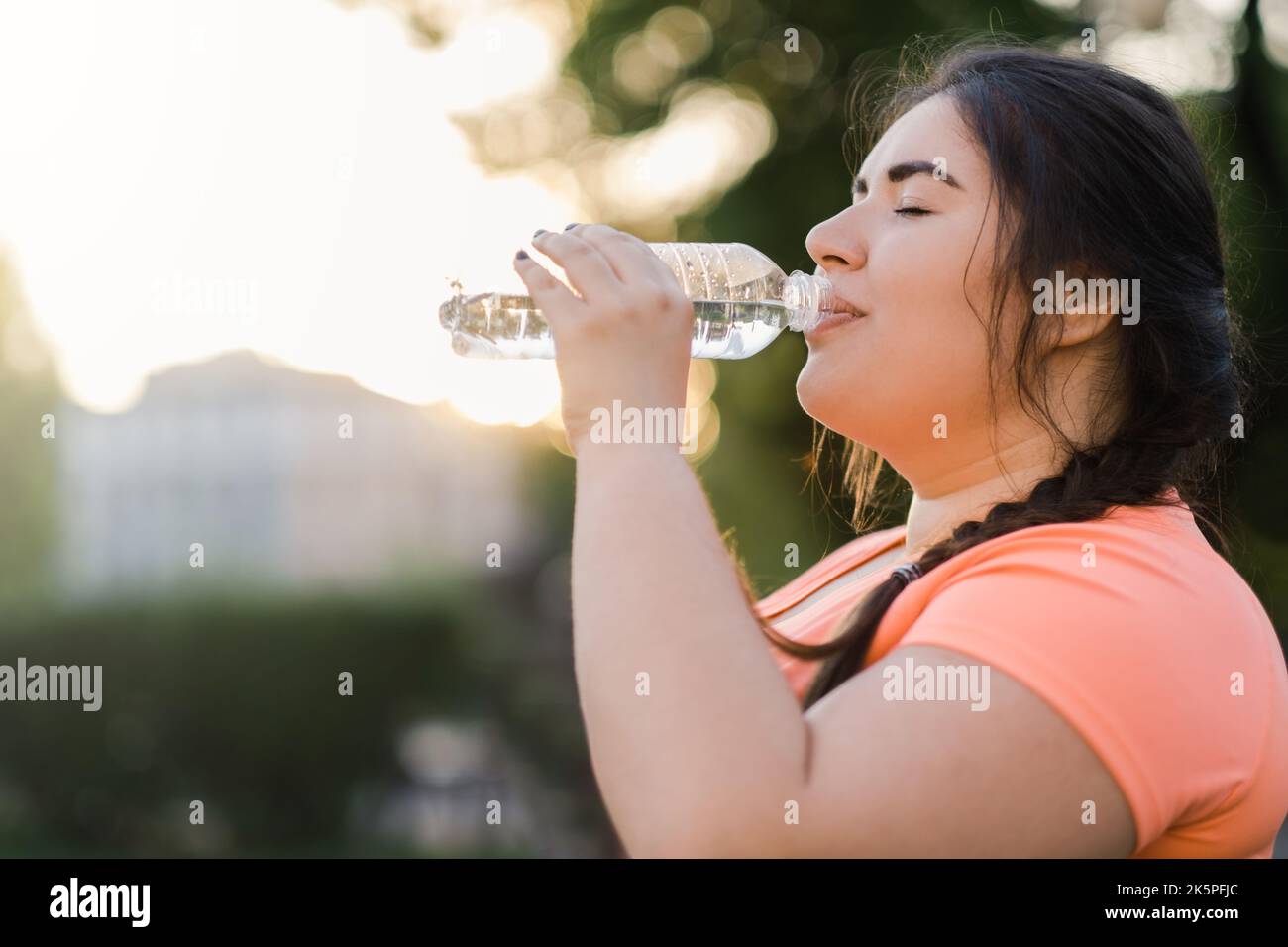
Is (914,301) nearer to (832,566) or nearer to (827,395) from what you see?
(827,395)

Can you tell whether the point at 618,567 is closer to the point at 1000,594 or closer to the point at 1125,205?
the point at 1000,594

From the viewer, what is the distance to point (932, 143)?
6.14 ft

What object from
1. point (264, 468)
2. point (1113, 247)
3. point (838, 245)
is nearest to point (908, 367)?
point (838, 245)

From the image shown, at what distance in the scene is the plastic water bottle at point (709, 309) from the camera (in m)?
2.17

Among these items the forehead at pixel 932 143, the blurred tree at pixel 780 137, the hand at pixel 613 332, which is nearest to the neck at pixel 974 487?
the forehead at pixel 932 143

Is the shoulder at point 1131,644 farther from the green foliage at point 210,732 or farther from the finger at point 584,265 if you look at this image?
the green foliage at point 210,732

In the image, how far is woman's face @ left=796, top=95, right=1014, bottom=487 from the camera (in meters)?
1.79

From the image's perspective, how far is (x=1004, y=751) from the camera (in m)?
1.29

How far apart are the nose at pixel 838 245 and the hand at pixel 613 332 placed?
0.39 metres

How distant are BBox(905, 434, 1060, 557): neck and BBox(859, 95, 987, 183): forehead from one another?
1.30 feet

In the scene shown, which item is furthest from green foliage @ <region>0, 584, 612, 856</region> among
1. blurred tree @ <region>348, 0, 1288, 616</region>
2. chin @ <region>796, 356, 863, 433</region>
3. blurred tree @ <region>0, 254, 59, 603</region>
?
chin @ <region>796, 356, 863, 433</region>

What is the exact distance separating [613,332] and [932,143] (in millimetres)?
651
